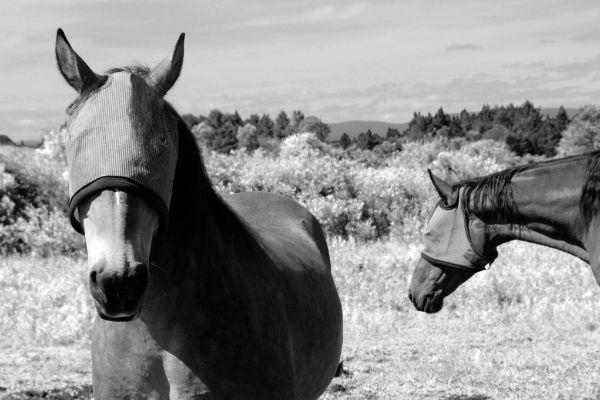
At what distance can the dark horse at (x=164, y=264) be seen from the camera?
197 cm

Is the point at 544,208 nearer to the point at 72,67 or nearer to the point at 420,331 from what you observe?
the point at 420,331

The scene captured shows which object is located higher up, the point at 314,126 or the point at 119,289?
the point at 119,289

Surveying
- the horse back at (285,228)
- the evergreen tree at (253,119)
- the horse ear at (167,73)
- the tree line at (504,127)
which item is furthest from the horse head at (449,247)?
the evergreen tree at (253,119)

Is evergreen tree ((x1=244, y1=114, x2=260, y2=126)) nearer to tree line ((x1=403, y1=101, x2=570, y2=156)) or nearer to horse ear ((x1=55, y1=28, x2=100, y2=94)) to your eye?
tree line ((x1=403, y1=101, x2=570, y2=156))

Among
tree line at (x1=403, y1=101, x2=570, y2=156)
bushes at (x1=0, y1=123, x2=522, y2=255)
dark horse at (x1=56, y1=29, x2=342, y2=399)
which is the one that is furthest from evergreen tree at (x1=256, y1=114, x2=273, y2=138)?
dark horse at (x1=56, y1=29, x2=342, y2=399)

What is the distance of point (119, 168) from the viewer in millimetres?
2002

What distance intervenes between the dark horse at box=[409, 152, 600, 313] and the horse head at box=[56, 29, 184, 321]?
3.03m

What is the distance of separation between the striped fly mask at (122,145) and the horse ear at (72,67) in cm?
6

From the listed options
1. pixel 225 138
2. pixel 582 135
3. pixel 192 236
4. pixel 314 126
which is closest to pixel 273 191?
pixel 192 236

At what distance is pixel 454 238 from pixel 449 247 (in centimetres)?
8

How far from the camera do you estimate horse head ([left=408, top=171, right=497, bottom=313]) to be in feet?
16.1

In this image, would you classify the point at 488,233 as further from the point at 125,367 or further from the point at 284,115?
the point at 284,115

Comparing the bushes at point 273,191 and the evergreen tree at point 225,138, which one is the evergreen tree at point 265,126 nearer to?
the evergreen tree at point 225,138

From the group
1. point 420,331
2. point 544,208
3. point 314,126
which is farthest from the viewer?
point 314,126
